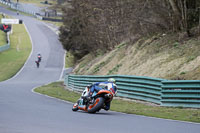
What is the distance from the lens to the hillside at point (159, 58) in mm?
20750

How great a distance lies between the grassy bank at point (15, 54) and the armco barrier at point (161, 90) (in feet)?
95.0

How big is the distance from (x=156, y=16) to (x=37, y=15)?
10794 cm

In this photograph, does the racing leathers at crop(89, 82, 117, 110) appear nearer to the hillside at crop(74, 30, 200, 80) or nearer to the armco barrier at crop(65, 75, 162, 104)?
the armco barrier at crop(65, 75, 162, 104)

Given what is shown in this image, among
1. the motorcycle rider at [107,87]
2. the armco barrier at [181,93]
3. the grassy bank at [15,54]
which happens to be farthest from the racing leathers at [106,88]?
the grassy bank at [15,54]

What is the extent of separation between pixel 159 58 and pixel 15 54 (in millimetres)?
50317

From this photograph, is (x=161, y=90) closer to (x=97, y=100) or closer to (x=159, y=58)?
(x=97, y=100)

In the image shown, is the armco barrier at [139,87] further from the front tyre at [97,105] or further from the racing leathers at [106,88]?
the front tyre at [97,105]

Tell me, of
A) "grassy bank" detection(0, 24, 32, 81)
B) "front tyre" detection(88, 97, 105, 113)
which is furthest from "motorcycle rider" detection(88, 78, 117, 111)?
"grassy bank" detection(0, 24, 32, 81)

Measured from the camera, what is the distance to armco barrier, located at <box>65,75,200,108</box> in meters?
16.7

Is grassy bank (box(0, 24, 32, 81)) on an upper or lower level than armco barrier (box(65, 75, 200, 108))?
lower

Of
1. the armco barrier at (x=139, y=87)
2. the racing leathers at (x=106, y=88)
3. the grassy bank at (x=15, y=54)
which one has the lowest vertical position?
the grassy bank at (x=15, y=54)

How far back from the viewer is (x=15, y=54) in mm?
72125

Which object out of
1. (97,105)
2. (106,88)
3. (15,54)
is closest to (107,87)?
(106,88)

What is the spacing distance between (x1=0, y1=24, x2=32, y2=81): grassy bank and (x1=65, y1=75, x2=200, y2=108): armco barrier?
1140 inches
